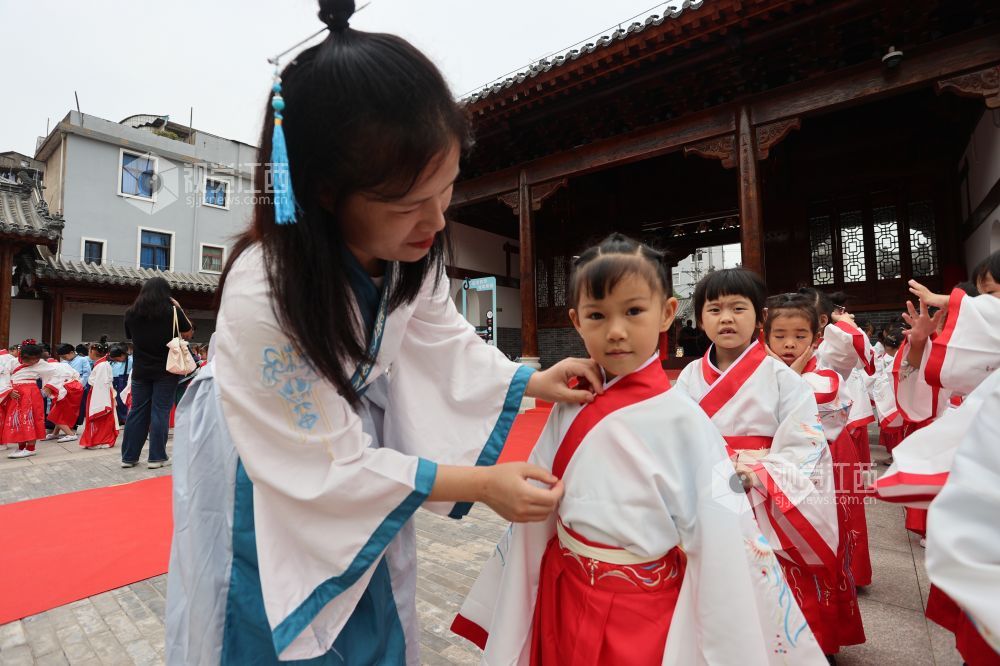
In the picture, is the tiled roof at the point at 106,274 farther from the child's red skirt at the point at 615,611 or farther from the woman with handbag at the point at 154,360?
the child's red skirt at the point at 615,611

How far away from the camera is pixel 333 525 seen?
93 centimetres

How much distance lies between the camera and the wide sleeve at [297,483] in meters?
0.91

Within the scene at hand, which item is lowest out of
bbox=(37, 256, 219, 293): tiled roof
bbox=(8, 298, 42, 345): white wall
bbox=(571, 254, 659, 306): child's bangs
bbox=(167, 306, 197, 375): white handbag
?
bbox=(167, 306, 197, 375): white handbag

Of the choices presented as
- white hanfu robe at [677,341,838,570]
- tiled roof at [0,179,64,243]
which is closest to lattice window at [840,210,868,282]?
white hanfu robe at [677,341,838,570]

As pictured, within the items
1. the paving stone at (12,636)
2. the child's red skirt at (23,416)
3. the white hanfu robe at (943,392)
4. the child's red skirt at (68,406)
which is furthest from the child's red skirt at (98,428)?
the white hanfu robe at (943,392)

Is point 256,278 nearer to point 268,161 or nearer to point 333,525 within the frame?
point 268,161

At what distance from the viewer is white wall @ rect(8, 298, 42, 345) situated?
1234cm

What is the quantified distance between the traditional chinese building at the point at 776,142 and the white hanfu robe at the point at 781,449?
13.2 ft

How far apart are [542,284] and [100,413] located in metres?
7.60

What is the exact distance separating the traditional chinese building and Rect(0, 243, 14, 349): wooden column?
918 centimetres

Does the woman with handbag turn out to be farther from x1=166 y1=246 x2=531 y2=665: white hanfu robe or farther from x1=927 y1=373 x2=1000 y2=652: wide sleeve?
x1=927 y1=373 x2=1000 y2=652: wide sleeve

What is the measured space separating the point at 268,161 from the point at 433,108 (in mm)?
377

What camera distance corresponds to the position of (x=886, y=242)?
7.45 meters

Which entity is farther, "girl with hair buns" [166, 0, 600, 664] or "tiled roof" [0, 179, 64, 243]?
"tiled roof" [0, 179, 64, 243]
